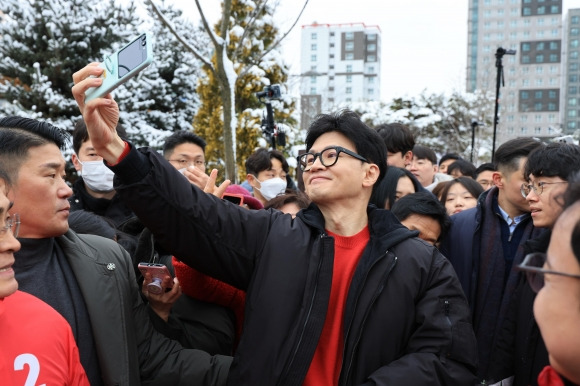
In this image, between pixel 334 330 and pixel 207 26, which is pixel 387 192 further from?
pixel 207 26

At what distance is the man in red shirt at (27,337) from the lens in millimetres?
1691

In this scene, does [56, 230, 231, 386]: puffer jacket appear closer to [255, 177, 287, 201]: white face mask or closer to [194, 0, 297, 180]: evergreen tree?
[255, 177, 287, 201]: white face mask

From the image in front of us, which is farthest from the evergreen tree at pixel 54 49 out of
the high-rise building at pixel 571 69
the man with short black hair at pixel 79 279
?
the high-rise building at pixel 571 69

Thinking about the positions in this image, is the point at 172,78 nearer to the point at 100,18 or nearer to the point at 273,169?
the point at 100,18

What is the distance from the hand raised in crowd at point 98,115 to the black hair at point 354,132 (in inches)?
36.2

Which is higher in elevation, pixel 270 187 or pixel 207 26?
pixel 207 26

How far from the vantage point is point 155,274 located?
7.38ft

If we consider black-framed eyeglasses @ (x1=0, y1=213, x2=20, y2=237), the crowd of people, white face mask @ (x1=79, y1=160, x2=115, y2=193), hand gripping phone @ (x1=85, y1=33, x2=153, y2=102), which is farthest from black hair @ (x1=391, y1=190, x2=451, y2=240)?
black-framed eyeglasses @ (x1=0, y1=213, x2=20, y2=237)

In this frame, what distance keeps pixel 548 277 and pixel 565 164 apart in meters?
1.87

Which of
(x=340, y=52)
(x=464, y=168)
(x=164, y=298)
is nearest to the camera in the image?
(x=164, y=298)

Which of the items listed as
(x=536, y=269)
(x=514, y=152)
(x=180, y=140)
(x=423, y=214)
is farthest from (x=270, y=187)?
(x=536, y=269)

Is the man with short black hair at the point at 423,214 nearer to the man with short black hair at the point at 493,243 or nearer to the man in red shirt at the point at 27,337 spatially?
the man with short black hair at the point at 493,243

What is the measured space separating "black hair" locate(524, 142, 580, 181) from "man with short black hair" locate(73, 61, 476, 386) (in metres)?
1.12

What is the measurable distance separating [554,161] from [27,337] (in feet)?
8.70
